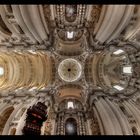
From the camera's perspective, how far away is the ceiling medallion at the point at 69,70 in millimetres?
29155

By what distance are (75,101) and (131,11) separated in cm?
1818

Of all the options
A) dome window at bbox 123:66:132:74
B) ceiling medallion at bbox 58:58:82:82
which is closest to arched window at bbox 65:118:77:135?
ceiling medallion at bbox 58:58:82:82

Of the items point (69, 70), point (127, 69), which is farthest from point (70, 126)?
point (127, 69)

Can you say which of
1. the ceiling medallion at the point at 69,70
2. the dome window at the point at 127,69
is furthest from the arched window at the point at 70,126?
the dome window at the point at 127,69

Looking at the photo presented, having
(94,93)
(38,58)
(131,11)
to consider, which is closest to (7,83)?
(38,58)

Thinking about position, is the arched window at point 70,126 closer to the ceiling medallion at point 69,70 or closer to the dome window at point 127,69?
the ceiling medallion at point 69,70

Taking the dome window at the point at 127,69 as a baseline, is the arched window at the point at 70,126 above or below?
below

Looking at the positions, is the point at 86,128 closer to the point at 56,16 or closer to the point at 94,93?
the point at 94,93

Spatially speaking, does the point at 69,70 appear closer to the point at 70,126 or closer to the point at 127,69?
the point at 70,126

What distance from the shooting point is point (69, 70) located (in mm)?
30188

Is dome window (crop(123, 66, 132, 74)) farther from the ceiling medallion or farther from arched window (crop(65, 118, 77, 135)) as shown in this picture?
arched window (crop(65, 118, 77, 135))

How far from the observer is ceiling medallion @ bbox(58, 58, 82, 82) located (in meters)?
29.2

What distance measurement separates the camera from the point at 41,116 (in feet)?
49.5

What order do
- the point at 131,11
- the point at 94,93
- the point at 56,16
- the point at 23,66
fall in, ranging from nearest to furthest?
the point at 131,11 < the point at 56,16 < the point at 94,93 < the point at 23,66
